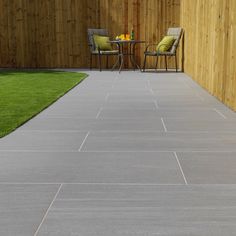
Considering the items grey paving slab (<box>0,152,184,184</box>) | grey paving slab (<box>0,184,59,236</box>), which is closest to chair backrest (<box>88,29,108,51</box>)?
grey paving slab (<box>0,152,184,184</box>)

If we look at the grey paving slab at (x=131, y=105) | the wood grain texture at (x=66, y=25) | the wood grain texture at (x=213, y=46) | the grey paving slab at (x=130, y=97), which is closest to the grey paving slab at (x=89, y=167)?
the grey paving slab at (x=131, y=105)

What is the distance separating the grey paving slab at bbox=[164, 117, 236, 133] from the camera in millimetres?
4176

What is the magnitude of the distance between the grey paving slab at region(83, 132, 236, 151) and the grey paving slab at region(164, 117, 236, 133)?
0.19 meters

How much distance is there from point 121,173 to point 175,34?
777 cm

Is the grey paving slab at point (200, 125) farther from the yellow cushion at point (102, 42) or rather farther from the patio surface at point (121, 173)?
the yellow cushion at point (102, 42)

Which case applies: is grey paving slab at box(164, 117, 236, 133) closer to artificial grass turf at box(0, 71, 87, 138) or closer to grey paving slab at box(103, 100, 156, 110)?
grey paving slab at box(103, 100, 156, 110)

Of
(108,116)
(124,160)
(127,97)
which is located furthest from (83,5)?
(124,160)

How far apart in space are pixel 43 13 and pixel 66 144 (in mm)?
8046

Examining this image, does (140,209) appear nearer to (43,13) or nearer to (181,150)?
(181,150)

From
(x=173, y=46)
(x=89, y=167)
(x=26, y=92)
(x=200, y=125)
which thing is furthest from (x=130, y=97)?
(x=173, y=46)

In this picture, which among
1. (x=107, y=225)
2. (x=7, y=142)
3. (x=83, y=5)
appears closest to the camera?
(x=107, y=225)

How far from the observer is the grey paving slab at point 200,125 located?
13.7 ft

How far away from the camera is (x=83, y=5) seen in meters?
11.0

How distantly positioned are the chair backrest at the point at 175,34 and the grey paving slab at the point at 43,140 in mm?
6230
